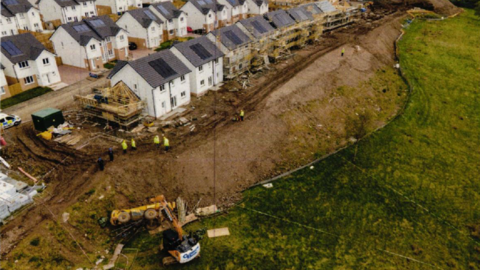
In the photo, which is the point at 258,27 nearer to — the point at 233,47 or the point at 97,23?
the point at 233,47

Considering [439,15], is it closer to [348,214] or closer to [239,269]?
[348,214]

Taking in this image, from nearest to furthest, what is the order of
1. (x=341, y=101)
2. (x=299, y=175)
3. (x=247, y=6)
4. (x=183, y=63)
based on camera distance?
1. (x=299, y=175)
2. (x=183, y=63)
3. (x=341, y=101)
4. (x=247, y=6)

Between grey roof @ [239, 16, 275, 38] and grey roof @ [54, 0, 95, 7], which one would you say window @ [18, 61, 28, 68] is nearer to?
grey roof @ [54, 0, 95, 7]

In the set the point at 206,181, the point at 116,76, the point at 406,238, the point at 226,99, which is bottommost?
the point at 406,238

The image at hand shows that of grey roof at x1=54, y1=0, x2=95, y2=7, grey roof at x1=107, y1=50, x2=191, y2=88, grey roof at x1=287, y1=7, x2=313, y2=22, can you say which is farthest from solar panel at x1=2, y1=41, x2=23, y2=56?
grey roof at x1=287, y1=7, x2=313, y2=22

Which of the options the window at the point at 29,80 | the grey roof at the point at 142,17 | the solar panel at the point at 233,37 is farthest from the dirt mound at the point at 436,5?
the window at the point at 29,80

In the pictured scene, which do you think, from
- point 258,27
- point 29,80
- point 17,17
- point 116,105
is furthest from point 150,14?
point 116,105

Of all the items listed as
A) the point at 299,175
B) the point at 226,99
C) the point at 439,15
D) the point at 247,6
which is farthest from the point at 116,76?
the point at 439,15
